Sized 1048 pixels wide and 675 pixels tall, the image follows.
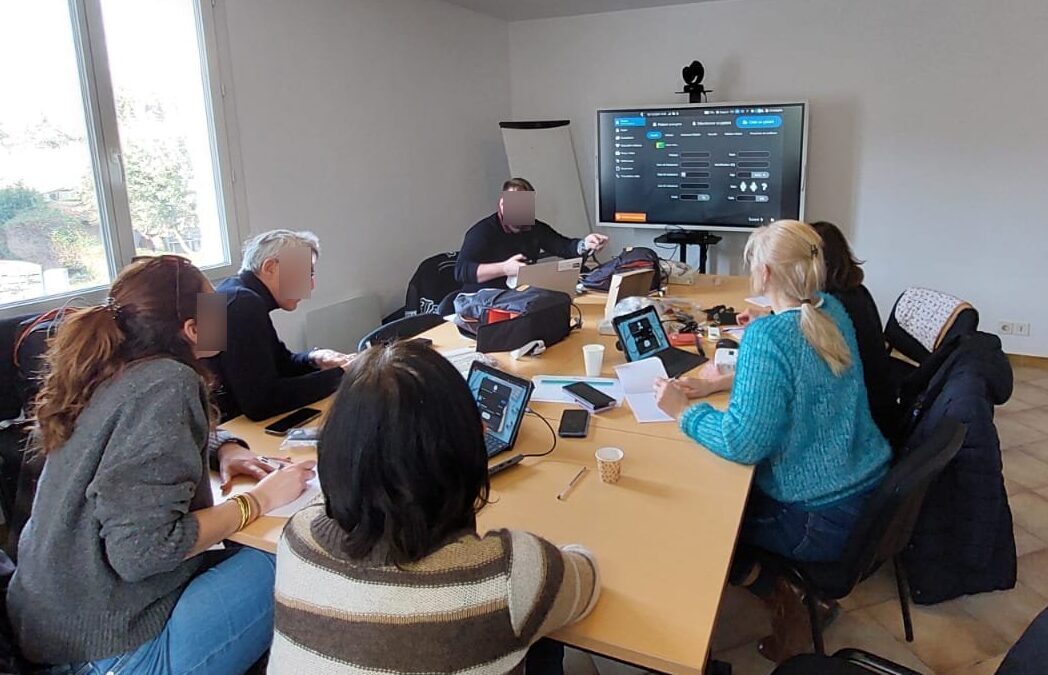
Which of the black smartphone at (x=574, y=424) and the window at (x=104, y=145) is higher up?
the window at (x=104, y=145)

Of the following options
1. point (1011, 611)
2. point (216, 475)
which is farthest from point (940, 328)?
point (216, 475)

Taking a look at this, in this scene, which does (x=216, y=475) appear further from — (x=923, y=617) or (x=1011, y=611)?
(x=1011, y=611)

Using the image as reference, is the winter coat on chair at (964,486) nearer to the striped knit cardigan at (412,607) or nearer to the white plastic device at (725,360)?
the white plastic device at (725,360)

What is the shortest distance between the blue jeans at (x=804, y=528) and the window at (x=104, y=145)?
2566 mm

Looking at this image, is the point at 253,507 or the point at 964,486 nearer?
the point at 253,507

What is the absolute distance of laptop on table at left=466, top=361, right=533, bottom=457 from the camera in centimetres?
170

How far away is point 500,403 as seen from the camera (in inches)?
69.6

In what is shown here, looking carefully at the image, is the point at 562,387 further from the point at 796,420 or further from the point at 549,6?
the point at 549,6

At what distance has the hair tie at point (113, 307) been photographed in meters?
1.29

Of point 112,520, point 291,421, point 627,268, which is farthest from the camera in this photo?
point 627,268

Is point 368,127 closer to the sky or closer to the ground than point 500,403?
closer to the sky

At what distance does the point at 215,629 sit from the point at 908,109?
4696 millimetres

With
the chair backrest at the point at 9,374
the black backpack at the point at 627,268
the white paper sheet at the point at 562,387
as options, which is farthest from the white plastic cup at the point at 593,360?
the chair backrest at the point at 9,374

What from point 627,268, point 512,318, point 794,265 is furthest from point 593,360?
point 627,268
